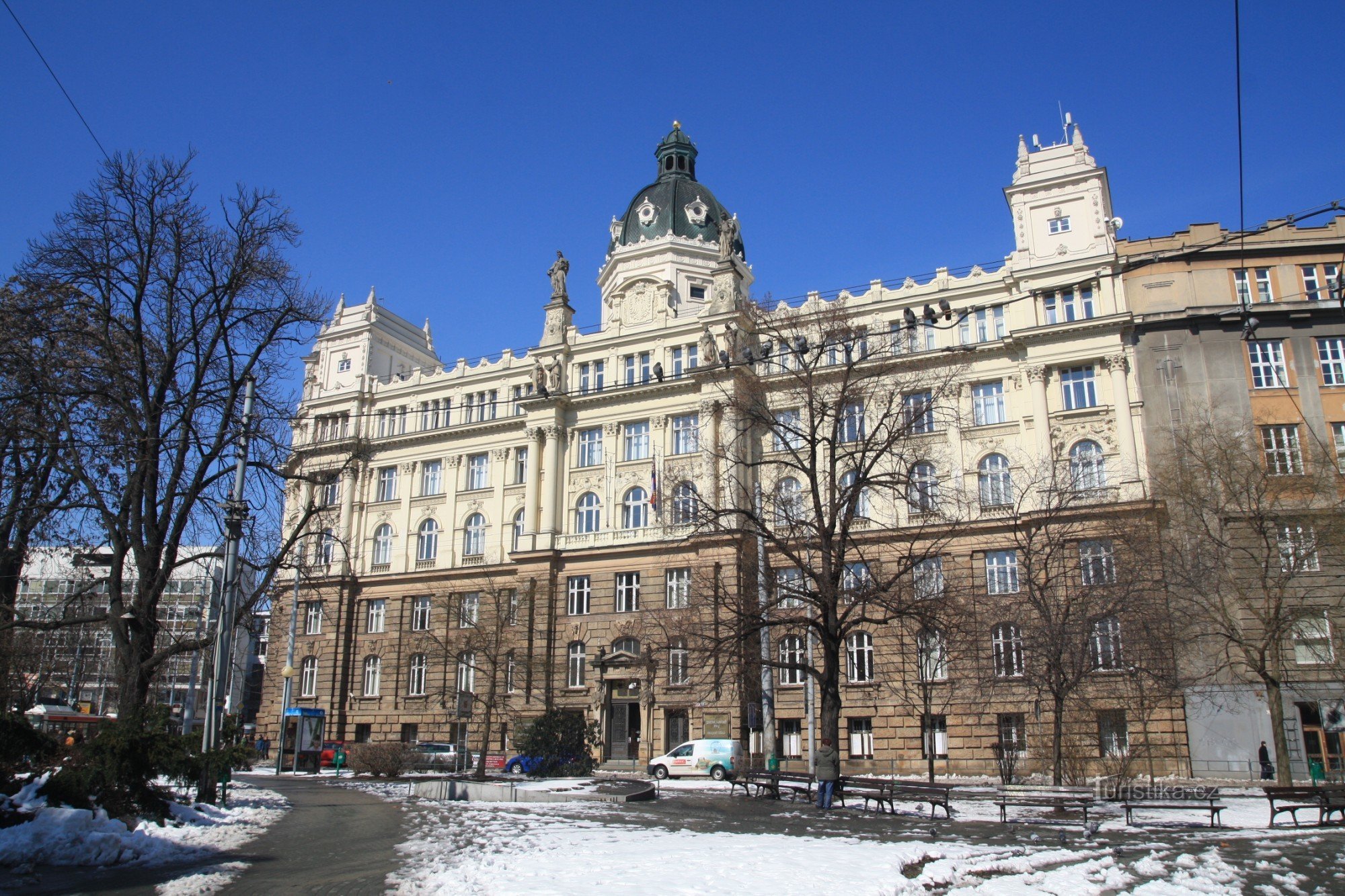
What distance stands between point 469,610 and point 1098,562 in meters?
31.1

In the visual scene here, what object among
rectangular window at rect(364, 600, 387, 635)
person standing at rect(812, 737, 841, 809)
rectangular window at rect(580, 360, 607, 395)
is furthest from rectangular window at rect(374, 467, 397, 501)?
person standing at rect(812, 737, 841, 809)

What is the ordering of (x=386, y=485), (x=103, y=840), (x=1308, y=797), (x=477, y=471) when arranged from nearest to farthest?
1. (x=103, y=840)
2. (x=1308, y=797)
3. (x=477, y=471)
4. (x=386, y=485)

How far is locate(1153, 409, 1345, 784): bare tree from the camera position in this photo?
30.1 m

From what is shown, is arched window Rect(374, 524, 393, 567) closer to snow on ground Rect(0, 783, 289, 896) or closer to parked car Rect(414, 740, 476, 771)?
parked car Rect(414, 740, 476, 771)

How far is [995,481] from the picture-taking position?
4406cm

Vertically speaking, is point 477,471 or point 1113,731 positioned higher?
point 477,471

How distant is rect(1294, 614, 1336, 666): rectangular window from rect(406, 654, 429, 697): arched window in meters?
40.7

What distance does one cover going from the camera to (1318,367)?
4153 centimetres

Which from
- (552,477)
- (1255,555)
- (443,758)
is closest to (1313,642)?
(1255,555)

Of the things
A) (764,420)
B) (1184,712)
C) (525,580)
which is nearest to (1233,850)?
(764,420)

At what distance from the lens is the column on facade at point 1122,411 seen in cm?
4119

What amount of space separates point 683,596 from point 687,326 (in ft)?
47.6

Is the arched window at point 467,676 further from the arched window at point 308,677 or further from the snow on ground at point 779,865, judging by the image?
the snow on ground at point 779,865

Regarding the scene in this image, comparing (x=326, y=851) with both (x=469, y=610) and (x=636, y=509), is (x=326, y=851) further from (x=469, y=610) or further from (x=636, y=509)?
(x=469, y=610)
